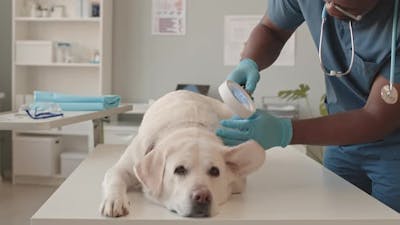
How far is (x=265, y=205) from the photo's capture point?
1.02 metres

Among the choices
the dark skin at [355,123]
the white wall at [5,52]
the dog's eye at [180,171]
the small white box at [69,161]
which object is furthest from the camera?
the white wall at [5,52]

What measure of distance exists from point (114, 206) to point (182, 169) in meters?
0.16

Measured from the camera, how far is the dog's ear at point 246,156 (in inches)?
41.7

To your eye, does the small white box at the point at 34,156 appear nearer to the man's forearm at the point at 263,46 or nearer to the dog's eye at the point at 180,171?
the man's forearm at the point at 263,46

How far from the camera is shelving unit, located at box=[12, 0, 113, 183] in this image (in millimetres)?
3734

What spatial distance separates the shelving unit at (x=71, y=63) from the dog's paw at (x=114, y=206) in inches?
110

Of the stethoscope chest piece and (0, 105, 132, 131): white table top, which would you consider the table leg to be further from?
the stethoscope chest piece

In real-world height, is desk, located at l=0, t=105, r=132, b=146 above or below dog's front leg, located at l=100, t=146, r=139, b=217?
above

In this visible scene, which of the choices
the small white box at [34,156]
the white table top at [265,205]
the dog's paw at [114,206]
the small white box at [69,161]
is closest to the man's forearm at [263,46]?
the white table top at [265,205]

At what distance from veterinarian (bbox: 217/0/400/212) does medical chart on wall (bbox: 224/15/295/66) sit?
217 centimetres

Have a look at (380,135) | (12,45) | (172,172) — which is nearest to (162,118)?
(172,172)

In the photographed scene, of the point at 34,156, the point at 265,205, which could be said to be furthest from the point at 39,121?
the point at 34,156

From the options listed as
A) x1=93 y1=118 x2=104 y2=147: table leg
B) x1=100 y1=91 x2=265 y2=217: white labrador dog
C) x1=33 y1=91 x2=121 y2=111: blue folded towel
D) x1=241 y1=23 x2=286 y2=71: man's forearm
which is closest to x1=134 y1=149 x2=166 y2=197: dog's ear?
x1=100 y1=91 x2=265 y2=217: white labrador dog

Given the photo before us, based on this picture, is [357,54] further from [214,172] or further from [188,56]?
[188,56]
